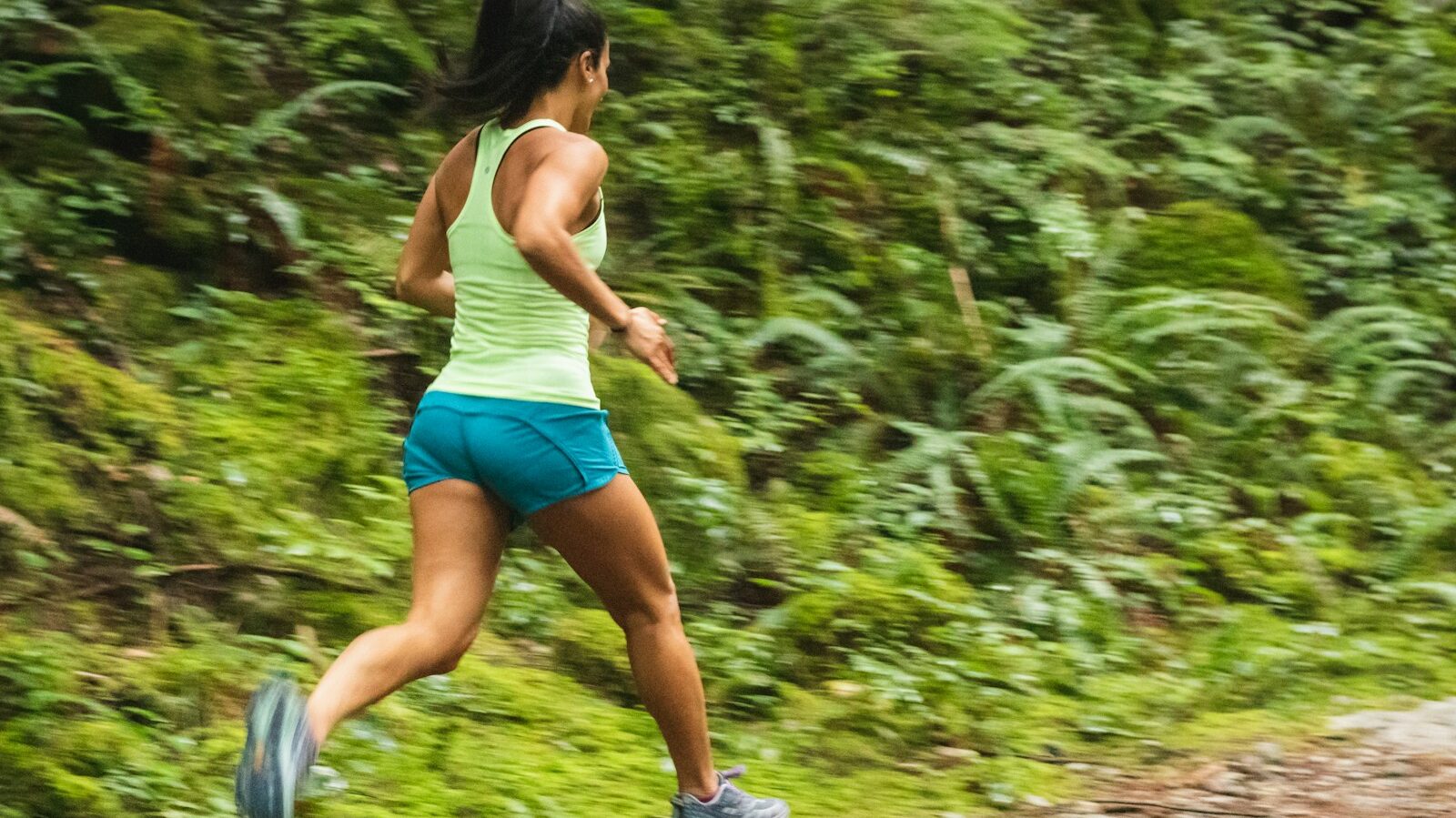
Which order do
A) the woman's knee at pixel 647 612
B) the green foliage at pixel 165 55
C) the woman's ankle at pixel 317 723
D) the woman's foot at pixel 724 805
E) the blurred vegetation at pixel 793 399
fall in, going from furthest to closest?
the green foliage at pixel 165 55
the blurred vegetation at pixel 793 399
the woman's foot at pixel 724 805
the woman's knee at pixel 647 612
the woman's ankle at pixel 317 723

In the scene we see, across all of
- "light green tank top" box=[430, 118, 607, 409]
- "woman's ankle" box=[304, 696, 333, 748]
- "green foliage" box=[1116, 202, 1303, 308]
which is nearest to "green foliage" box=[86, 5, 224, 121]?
"light green tank top" box=[430, 118, 607, 409]

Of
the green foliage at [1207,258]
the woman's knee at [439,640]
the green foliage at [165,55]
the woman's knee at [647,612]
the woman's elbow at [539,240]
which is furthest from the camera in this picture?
the green foliage at [1207,258]

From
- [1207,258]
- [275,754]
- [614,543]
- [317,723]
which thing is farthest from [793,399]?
[275,754]

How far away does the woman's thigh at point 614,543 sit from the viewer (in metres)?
3.56

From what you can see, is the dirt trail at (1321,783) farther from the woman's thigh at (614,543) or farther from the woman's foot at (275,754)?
the woman's foot at (275,754)

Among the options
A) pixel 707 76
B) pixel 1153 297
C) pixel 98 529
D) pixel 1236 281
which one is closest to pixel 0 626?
pixel 98 529

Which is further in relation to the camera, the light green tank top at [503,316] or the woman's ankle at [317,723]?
the light green tank top at [503,316]

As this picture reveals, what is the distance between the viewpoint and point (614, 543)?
359 centimetres

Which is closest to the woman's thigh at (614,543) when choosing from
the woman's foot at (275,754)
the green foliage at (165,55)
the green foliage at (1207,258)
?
the woman's foot at (275,754)

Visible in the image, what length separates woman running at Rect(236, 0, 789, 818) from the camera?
11.1ft

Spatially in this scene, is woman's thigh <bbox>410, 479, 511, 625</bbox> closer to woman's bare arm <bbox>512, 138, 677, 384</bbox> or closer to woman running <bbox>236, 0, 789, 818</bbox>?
woman running <bbox>236, 0, 789, 818</bbox>

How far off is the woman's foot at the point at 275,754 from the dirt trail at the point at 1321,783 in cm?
245

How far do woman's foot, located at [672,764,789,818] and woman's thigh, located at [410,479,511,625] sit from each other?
0.77 metres

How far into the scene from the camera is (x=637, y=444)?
19.8ft
